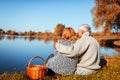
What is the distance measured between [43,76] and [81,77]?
96 centimetres

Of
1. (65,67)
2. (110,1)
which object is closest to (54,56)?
(65,67)

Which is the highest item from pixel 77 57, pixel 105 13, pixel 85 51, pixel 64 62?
pixel 105 13

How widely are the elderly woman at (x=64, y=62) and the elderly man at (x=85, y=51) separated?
0.17m

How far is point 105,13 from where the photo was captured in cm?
3212

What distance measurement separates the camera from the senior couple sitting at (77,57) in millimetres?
Result: 7184

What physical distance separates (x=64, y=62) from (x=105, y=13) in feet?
84.0

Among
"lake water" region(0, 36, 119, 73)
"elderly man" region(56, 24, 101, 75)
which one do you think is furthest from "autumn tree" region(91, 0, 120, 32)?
"elderly man" region(56, 24, 101, 75)

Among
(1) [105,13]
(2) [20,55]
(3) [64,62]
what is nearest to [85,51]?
(3) [64,62]

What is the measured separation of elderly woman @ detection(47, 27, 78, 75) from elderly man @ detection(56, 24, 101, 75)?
169 millimetres

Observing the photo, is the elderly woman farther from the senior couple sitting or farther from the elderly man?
the elderly man

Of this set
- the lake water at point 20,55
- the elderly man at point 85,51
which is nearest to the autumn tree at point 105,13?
the lake water at point 20,55

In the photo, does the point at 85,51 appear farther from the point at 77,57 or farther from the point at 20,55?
the point at 20,55

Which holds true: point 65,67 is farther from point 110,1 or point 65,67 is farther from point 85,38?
point 110,1

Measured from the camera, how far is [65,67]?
24.0 feet
